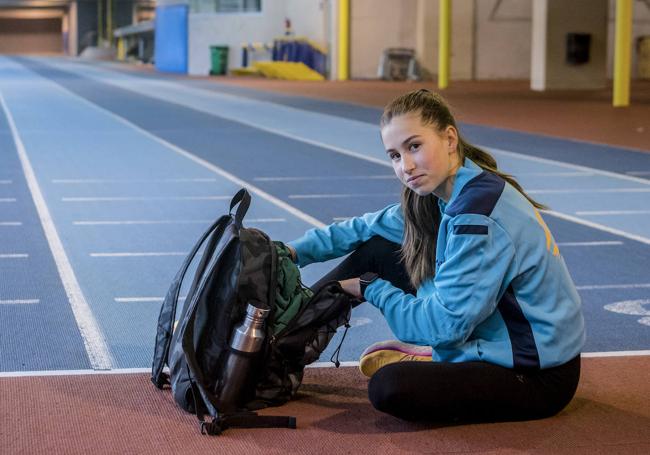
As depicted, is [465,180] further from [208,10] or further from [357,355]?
[208,10]

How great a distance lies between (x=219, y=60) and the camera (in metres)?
A: 44.5

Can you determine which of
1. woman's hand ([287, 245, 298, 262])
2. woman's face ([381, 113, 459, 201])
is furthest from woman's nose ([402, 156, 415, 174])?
woman's hand ([287, 245, 298, 262])

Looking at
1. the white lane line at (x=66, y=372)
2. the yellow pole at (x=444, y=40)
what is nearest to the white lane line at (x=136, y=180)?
the white lane line at (x=66, y=372)

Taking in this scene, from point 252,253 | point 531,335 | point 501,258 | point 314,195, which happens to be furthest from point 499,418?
point 314,195

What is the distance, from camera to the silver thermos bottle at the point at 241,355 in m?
3.89

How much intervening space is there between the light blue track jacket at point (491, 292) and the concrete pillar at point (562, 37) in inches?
1072

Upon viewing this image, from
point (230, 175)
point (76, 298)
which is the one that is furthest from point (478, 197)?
point (230, 175)

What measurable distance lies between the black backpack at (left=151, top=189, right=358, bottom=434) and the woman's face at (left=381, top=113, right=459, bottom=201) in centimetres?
49

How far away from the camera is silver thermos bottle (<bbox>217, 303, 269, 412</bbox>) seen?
389 cm

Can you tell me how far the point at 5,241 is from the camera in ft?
25.8

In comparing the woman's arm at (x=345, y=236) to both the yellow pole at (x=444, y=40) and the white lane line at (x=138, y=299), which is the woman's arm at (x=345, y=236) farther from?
the yellow pole at (x=444, y=40)

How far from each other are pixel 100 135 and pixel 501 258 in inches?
522

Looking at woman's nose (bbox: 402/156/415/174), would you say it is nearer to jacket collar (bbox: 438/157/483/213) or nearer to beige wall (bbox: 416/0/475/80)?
jacket collar (bbox: 438/157/483/213)

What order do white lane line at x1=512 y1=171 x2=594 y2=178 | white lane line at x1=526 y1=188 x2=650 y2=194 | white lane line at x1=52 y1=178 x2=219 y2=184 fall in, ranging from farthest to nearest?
1. white lane line at x1=512 y1=171 x2=594 y2=178
2. white lane line at x1=52 y1=178 x2=219 y2=184
3. white lane line at x1=526 y1=188 x2=650 y2=194
